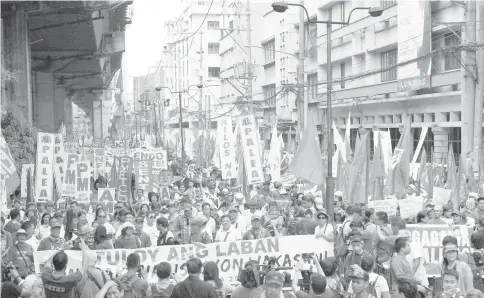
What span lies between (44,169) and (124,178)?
3302 millimetres

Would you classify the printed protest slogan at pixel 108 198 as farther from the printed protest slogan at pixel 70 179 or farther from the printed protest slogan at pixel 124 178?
the printed protest slogan at pixel 124 178

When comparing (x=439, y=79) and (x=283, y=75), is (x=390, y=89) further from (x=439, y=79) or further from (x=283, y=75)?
(x=283, y=75)

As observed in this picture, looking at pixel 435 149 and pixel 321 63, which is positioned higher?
pixel 321 63

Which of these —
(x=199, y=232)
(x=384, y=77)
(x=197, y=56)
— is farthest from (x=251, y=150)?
(x=197, y=56)

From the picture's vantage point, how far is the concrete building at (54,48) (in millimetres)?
28328

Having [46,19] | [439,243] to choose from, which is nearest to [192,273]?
[439,243]

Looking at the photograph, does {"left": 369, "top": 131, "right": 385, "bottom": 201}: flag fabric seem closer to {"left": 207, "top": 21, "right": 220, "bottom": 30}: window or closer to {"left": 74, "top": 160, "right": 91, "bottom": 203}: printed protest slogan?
{"left": 74, "top": 160, "right": 91, "bottom": 203}: printed protest slogan

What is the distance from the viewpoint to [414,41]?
35.4 metres

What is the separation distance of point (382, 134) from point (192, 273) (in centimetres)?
1330

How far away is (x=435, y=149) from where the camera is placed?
36.1 metres

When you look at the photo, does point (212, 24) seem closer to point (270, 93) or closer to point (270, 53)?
point (270, 53)

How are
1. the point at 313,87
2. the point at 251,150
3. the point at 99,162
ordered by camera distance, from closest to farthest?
1. the point at 251,150
2. the point at 99,162
3. the point at 313,87

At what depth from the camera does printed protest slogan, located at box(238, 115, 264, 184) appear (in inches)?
717

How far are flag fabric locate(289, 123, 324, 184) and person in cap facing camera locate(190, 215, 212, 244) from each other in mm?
5870
